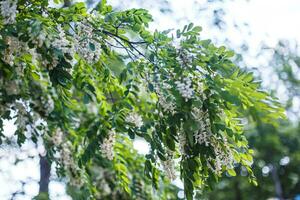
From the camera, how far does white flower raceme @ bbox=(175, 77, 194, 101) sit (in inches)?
80.5

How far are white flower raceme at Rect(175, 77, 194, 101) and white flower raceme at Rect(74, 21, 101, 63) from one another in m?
0.41

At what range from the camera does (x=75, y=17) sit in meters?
2.26

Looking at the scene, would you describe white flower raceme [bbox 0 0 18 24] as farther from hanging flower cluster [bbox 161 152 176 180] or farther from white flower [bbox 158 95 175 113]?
hanging flower cluster [bbox 161 152 176 180]

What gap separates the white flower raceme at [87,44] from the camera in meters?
2.19

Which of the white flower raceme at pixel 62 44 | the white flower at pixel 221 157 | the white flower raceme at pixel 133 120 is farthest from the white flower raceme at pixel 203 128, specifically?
the white flower raceme at pixel 62 44

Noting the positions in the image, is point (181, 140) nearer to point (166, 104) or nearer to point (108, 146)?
point (166, 104)

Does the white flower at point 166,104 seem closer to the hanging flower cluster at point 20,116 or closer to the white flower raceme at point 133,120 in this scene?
the white flower raceme at point 133,120

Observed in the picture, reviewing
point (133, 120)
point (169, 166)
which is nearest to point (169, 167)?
point (169, 166)

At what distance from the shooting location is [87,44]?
2.20m

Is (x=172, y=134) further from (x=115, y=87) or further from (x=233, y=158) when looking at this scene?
(x=115, y=87)

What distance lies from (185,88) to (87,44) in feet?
1.63

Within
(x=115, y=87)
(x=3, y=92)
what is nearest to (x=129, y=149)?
(x=115, y=87)

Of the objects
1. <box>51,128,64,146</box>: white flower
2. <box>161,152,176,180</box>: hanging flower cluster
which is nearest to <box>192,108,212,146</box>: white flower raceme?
<box>161,152,176,180</box>: hanging flower cluster

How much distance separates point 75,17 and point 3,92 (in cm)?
75
